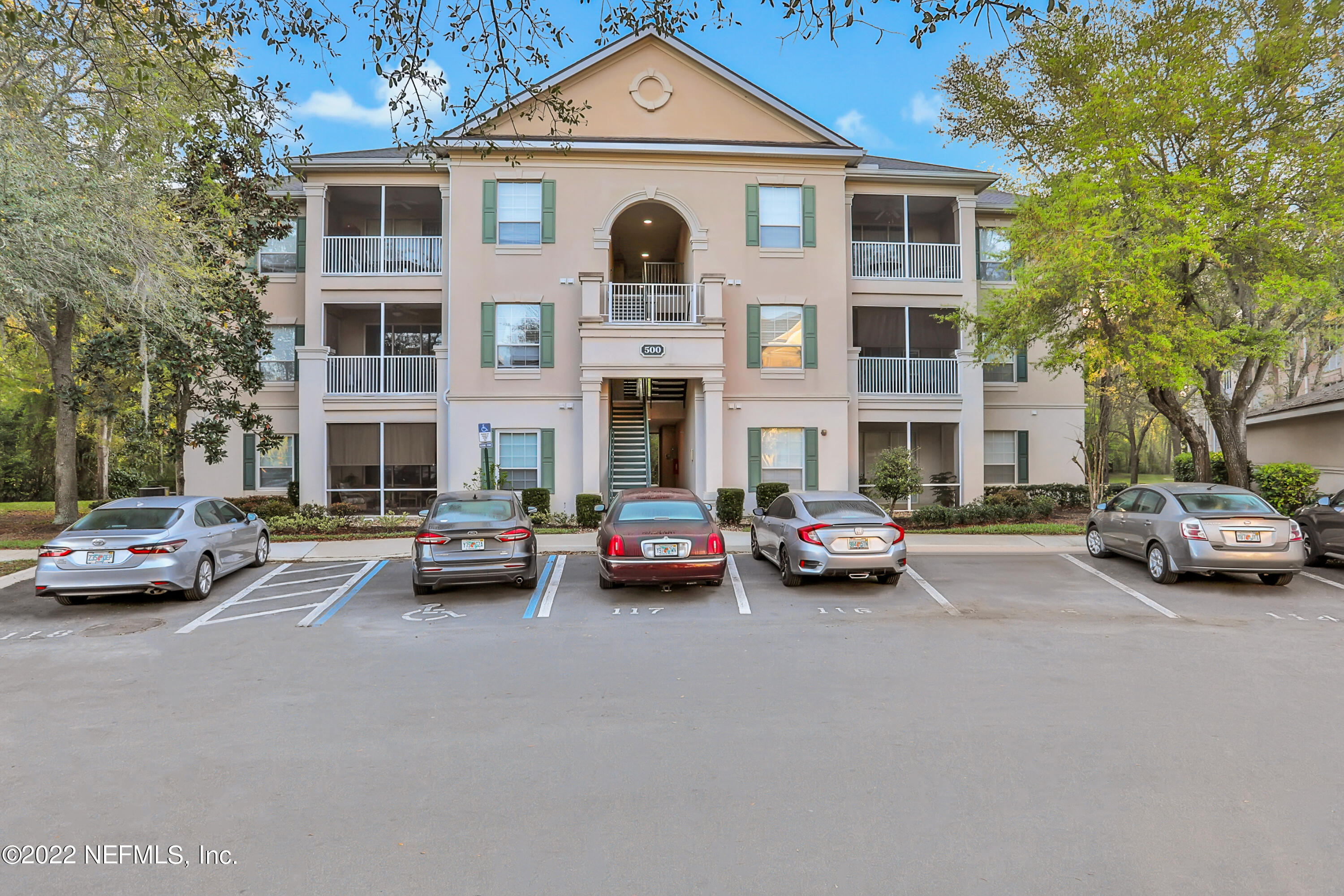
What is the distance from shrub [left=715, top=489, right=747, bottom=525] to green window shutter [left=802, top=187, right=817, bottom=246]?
7.42 metres

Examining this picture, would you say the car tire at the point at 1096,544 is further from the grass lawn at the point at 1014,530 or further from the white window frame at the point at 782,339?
the white window frame at the point at 782,339

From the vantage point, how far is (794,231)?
1975cm

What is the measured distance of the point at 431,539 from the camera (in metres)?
9.86

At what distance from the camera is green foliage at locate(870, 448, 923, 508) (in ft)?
56.8

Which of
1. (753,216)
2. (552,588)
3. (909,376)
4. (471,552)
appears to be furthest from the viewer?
(909,376)

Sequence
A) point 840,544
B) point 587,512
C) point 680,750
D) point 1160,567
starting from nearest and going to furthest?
point 680,750 → point 840,544 → point 1160,567 → point 587,512

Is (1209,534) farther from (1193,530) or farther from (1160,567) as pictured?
(1160,567)

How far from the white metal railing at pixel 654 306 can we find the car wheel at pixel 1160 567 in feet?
37.1

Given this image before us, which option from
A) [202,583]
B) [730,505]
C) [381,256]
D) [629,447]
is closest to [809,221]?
[629,447]

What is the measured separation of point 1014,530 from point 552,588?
10.9 metres

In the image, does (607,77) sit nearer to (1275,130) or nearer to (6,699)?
(1275,130)

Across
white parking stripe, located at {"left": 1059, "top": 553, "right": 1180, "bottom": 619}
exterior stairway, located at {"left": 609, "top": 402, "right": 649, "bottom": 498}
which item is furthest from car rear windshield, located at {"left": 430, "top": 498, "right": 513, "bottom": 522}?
white parking stripe, located at {"left": 1059, "top": 553, "right": 1180, "bottom": 619}

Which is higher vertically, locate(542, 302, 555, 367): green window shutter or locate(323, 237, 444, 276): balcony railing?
locate(323, 237, 444, 276): balcony railing

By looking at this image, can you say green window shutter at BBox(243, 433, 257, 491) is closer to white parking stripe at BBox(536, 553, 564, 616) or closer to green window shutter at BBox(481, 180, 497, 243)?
green window shutter at BBox(481, 180, 497, 243)
